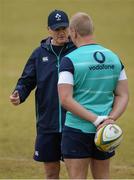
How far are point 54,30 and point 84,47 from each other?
104cm

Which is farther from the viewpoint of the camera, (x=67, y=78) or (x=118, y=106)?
(x=118, y=106)

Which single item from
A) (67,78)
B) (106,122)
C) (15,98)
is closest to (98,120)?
(106,122)

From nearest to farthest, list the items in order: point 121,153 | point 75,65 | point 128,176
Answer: point 75,65
point 128,176
point 121,153

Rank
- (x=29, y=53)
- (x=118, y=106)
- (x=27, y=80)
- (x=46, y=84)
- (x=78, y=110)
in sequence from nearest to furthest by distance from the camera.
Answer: (x=78, y=110) < (x=118, y=106) < (x=46, y=84) < (x=27, y=80) < (x=29, y=53)

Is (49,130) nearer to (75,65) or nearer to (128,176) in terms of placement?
(75,65)

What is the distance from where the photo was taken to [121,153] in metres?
10.0

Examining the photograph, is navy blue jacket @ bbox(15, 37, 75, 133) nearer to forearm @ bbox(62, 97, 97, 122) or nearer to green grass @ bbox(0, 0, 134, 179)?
forearm @ bbox(62, 97, 97, 122)

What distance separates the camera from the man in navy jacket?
684 cm

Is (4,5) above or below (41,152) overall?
below

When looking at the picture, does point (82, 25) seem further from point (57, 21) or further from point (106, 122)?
point (57, 21)

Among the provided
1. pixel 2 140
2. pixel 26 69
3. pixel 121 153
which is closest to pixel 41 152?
pixel 26 69

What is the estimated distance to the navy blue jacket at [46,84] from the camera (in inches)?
269

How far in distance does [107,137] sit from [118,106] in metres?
0.37

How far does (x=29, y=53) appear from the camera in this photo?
818 inches
